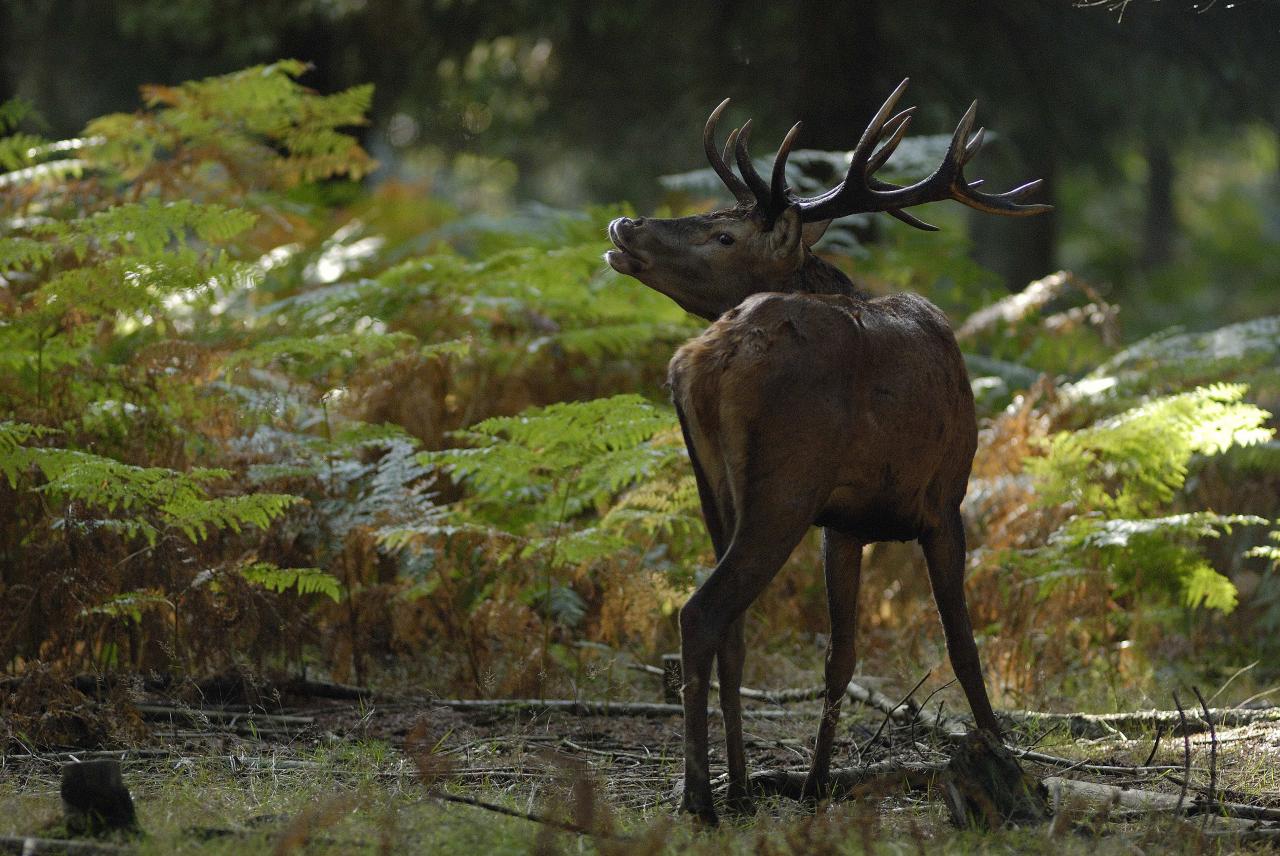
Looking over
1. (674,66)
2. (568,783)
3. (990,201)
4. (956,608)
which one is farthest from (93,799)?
(674,66)

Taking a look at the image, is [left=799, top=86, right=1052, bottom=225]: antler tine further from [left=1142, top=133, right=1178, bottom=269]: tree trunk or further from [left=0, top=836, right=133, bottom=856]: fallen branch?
[left=1142, top=133, right=1178, bottom=269]: tree trunk

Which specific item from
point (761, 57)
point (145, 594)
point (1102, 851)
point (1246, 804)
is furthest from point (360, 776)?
point (761, 57)

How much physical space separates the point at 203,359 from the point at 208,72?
373 inches

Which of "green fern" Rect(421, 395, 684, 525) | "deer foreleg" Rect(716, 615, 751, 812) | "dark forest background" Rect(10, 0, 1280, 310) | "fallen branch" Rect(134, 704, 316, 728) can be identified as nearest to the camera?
"deer foreleg" Rect(716, 615, 751, 812)

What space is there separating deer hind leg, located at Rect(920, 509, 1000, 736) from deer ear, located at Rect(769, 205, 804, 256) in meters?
1.13

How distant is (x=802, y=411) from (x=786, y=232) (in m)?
0.98

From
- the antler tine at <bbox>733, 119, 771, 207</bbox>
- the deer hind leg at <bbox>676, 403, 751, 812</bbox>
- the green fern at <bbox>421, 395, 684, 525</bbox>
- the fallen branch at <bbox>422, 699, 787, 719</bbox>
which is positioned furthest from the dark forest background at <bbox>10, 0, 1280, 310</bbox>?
the deer hind leg at <bbox>676, 403, 751, 812</bbox>

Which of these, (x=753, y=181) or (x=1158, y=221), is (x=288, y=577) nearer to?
(x=753, y=181)

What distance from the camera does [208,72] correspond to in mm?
15477

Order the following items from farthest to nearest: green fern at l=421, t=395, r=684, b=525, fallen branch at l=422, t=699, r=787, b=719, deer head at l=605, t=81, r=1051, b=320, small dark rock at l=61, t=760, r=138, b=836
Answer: green fern at l=421, t=395, r=684, b=525 → fallen branch at l=422, t=699, r=787, b=719 → deer head at l=605, t=81, r=1051, b=320 → small dark rock at l=61, t=760, r=138, b=836

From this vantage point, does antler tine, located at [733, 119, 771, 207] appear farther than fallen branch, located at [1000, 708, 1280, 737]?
No

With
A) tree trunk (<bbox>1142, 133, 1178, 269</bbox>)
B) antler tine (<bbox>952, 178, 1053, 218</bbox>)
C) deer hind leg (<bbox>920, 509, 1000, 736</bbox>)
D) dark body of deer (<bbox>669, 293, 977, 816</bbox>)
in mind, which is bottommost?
deer hind leg (<bbox>920, 509, 1000, 736</bbox>)

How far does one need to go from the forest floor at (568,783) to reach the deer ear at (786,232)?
1.84m

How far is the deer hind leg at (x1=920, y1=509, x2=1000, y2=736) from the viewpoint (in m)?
4.93
